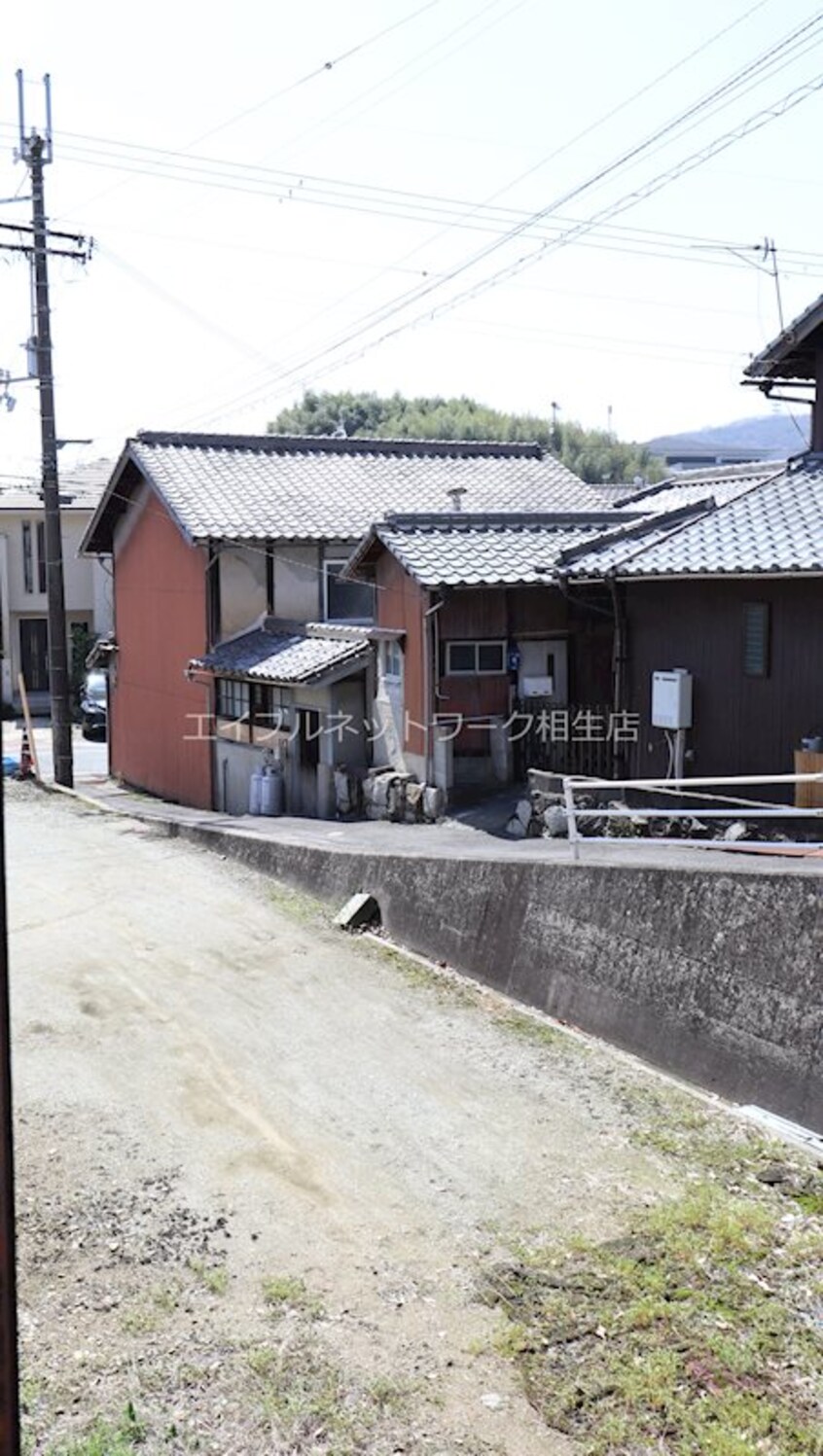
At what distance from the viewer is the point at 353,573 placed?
21438 millimetres

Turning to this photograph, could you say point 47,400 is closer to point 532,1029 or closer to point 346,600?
point 346,600

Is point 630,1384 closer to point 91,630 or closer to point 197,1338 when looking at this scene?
point 197,1338

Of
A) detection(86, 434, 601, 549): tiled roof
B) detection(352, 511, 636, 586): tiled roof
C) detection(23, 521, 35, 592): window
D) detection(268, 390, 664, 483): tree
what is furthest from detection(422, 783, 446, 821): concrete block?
detection(268, 390, 664, 483): tree

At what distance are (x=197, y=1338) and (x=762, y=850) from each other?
24.1 feet

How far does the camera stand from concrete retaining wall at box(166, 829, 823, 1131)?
33.8 ft

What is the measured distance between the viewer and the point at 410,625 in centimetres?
1944

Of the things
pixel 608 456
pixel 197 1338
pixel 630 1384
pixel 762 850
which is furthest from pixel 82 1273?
pixel 608 456

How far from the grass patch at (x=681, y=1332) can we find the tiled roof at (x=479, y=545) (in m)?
10.2

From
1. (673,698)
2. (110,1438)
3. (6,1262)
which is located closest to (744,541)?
(673,698)

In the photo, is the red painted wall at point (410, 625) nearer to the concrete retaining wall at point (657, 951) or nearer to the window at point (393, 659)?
the window at point (393, 659)

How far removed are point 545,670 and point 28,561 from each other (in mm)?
26843

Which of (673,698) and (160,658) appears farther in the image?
(160,658)

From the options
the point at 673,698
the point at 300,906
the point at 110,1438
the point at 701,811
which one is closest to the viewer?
the point at 110,1438

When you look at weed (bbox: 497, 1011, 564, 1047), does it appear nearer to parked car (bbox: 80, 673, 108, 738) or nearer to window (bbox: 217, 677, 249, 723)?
window (bbox: 217, 677, 249, 723)
